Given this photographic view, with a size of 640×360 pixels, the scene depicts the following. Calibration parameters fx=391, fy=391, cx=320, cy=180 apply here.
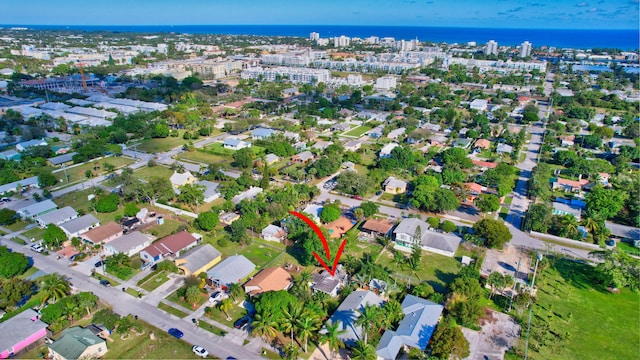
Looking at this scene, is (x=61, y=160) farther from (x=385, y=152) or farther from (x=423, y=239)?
(x=423, y=239)

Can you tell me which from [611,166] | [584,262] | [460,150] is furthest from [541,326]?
[611,166]

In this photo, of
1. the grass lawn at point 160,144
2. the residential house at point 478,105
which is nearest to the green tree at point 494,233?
the grass lawn at point 160,144

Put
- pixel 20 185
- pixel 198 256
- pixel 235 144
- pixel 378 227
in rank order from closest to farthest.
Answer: pixel 198 256
pixel 378 227
pixel 20 185
pixel 235 144

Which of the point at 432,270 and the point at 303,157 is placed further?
the point at 303,157

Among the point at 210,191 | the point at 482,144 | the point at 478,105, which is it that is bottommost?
the point at 210,191

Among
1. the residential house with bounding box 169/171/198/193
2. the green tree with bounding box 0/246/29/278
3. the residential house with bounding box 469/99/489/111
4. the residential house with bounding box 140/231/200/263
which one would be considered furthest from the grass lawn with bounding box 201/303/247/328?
the residential house with bounding box 469/99/489/111

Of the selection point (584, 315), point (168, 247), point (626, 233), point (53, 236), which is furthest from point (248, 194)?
point (626, 233)

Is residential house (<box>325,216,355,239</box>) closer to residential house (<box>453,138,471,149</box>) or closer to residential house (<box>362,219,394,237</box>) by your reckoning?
residential house (<box>362,219,394,237</box>)
